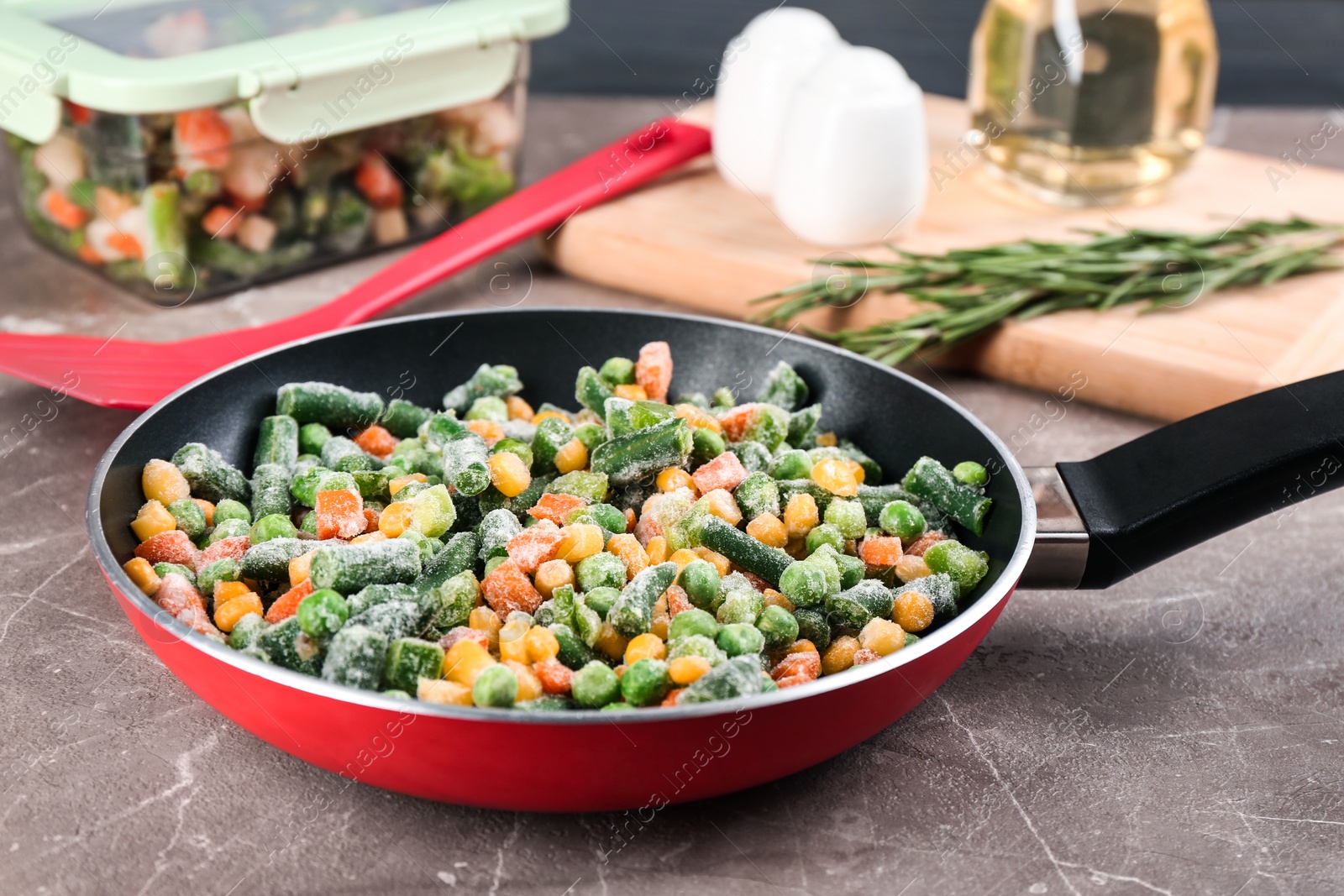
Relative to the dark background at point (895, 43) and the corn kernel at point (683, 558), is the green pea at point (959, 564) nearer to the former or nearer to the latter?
the corn kernel at point (683, 558)

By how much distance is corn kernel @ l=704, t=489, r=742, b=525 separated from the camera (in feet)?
3.71

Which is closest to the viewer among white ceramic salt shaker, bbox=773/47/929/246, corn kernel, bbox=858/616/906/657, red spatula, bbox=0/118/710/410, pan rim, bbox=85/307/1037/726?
pan rim, bbox=85/307/1037/726

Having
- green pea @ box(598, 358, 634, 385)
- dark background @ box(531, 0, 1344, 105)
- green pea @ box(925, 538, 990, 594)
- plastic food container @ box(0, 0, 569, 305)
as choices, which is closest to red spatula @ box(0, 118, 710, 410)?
plastic food container @ box(0, 0, 569, 305)

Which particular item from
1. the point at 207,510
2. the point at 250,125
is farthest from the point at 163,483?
the point at 250,125

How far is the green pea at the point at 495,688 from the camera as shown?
86 centimetres

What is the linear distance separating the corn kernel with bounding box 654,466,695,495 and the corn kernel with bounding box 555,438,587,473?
9 cm

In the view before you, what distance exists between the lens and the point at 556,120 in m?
2.73

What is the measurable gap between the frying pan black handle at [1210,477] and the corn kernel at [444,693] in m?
0.54

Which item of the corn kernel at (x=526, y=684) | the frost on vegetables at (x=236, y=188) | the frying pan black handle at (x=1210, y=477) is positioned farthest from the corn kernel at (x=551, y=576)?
the frost on vegetables at (x=236, y=188)

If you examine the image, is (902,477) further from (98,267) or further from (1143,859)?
(98,267)

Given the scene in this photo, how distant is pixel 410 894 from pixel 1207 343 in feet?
4.13

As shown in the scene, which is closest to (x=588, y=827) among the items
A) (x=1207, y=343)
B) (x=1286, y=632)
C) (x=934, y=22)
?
(x=1286, y=632)

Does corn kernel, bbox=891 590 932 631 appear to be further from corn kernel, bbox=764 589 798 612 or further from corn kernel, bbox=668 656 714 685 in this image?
corn kernel, bbox=668 656 714 685

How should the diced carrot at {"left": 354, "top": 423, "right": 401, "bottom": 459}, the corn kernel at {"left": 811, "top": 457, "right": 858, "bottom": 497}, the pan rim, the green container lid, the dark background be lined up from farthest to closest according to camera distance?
the dark background
the green container lid
the diced carrot at {"left": 354, "top": 423, "right": 401, "bottom": 459}
the corn kernel at {"left": 811, "top": 457, "right": 858, "bottom": 497}
the pan rim
